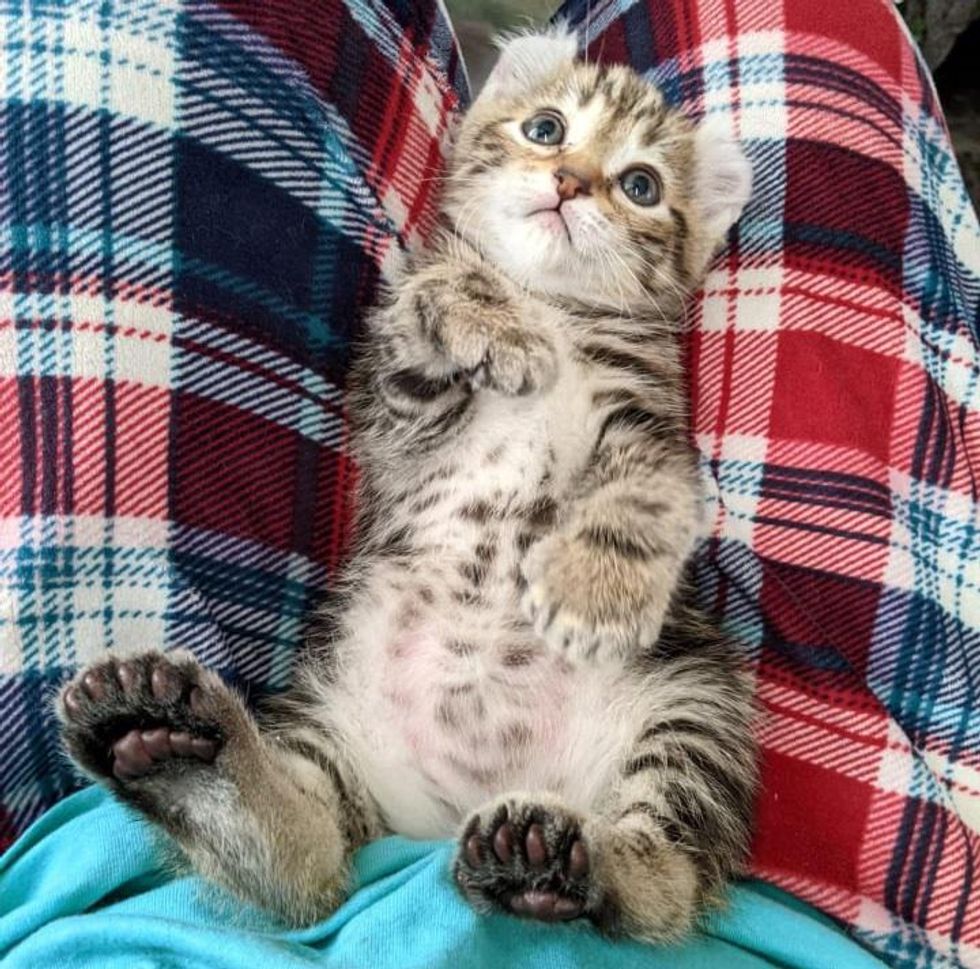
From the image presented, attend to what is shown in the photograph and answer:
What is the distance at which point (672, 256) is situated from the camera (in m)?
1.57

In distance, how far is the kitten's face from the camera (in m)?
1.46

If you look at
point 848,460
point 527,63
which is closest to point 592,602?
point 848,460

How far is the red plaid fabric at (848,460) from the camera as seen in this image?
1.37m

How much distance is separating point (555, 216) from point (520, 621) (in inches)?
22.0

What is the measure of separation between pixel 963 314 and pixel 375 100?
93 centimetres

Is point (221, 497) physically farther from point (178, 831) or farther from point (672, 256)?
point (672, 256)

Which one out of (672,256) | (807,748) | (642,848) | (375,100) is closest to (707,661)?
(807,748)

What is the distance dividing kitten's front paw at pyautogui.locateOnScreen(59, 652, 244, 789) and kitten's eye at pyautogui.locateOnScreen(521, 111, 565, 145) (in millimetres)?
952

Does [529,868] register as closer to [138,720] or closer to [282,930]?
[282,930]

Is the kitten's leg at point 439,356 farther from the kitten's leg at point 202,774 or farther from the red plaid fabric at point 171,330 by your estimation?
the kitten's leg at point 202,774

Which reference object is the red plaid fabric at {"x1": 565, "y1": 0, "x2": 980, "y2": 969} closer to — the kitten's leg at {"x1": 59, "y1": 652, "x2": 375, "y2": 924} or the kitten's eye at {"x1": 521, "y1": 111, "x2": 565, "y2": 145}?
the kitten's eye at {"x1": 521, "y1": 111, "x2": 565, "y2": 145}

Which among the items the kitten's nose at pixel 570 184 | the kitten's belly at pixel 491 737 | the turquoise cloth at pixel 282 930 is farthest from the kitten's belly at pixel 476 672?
the kitten's nose at pixel 570 184

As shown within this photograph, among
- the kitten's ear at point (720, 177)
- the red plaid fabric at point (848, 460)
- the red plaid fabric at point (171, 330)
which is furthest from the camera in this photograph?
the kitten's ear at point (720, 177)

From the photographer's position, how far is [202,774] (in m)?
1.13
